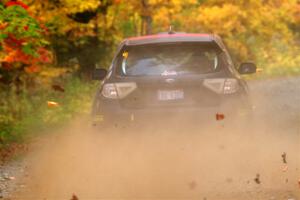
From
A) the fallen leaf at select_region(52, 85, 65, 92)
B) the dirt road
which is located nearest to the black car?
the dirt road

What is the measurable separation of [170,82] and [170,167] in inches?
40.6

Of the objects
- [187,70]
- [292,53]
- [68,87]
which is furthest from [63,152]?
[292,53]

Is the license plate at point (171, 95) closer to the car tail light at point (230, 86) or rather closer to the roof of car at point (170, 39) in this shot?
the car tail light at point (230, 86)

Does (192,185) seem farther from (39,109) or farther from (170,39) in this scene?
(39,109)

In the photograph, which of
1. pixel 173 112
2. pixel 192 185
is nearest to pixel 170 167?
pixel 173 112

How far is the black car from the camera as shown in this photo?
8.09 meters

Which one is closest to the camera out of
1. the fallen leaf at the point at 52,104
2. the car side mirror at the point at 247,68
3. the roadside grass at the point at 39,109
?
the car side mirror at the point at 247,68

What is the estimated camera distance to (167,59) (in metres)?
8.39

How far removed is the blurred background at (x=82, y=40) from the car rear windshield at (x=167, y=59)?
8.16ft

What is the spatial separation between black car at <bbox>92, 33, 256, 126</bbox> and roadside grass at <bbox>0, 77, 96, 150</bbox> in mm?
3677

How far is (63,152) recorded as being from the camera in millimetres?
10188

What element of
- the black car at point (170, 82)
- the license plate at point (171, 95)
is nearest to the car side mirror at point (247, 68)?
the black car at point (170, 82)

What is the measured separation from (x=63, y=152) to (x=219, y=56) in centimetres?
312

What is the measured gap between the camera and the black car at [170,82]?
8.09 meters
